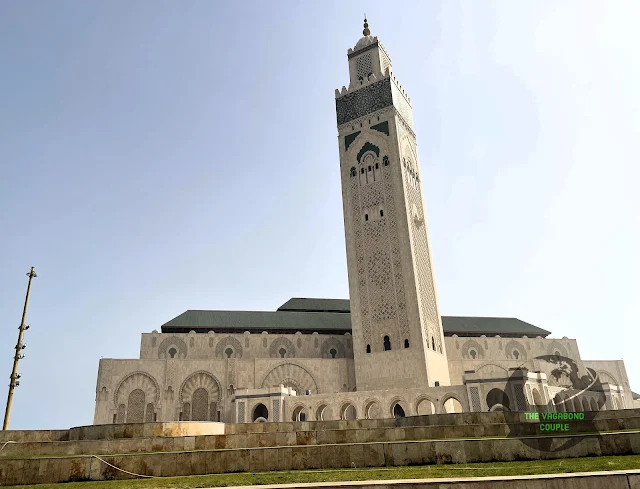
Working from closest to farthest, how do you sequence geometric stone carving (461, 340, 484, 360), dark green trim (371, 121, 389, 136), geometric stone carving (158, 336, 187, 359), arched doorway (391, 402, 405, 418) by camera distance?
arched doorway (391, 402, 405, 418), geometric stone carving (158, 336, 187, 359), dark green trim (371, 121, 389, 136), geometric stone carving (461, 340, 484, 360)

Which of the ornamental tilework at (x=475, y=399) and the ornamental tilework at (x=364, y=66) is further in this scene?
the ornamental tilework at (x=364, y=66)

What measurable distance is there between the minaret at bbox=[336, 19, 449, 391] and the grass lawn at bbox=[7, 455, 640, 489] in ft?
79.3

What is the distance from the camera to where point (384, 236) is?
117ft

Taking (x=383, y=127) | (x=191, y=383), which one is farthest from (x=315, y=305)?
(x=383, y=127)

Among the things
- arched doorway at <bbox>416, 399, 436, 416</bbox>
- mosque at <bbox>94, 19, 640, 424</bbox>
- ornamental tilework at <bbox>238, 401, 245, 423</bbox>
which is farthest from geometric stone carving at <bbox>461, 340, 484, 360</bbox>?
ornamental tilework at <bbox>238, 401, 245, 423</bbox>

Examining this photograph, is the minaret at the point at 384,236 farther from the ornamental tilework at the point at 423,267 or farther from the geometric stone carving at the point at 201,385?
the geometric stone carving at the point at 201,385

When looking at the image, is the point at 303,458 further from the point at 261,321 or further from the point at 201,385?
the point at 261,321

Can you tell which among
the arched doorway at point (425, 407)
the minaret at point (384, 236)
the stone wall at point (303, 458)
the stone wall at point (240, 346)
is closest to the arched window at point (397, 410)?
the arched doorway at point (425, 407)

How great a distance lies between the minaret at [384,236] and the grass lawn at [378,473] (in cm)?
2417

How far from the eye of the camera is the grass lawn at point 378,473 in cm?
680

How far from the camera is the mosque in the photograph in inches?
1182

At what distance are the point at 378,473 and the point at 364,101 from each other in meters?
35.4

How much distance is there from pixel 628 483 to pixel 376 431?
605cm

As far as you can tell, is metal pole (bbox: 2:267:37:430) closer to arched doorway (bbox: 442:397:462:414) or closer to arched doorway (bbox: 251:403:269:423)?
arched doorway (bbox: 251:403:269:423)
